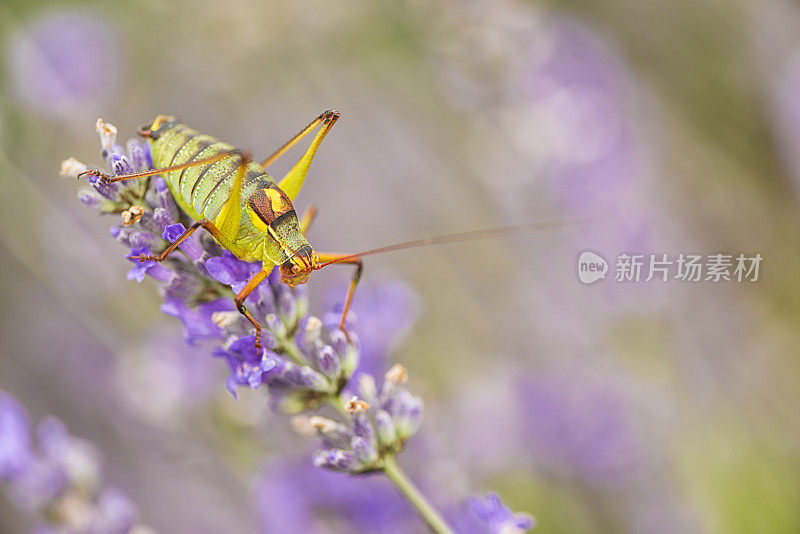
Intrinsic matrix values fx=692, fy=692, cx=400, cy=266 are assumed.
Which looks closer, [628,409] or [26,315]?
[628,409]

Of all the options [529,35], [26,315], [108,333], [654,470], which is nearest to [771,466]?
[654,470]

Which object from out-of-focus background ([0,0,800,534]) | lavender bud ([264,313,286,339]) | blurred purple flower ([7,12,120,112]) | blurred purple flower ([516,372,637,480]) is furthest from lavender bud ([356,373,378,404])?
blurred purple flower ([7,12,120,112])

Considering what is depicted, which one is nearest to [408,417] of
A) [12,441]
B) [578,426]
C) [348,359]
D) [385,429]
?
[385,429]

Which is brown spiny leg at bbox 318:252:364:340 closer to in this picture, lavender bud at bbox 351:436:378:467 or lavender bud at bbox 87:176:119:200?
lavender bud at bbox 351:436:378:467

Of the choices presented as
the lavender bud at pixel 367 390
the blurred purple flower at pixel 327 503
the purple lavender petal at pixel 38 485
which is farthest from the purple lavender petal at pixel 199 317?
the purple lavender petal at pixel 38 485

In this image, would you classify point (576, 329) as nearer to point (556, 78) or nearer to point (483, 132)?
point (483, 132)
